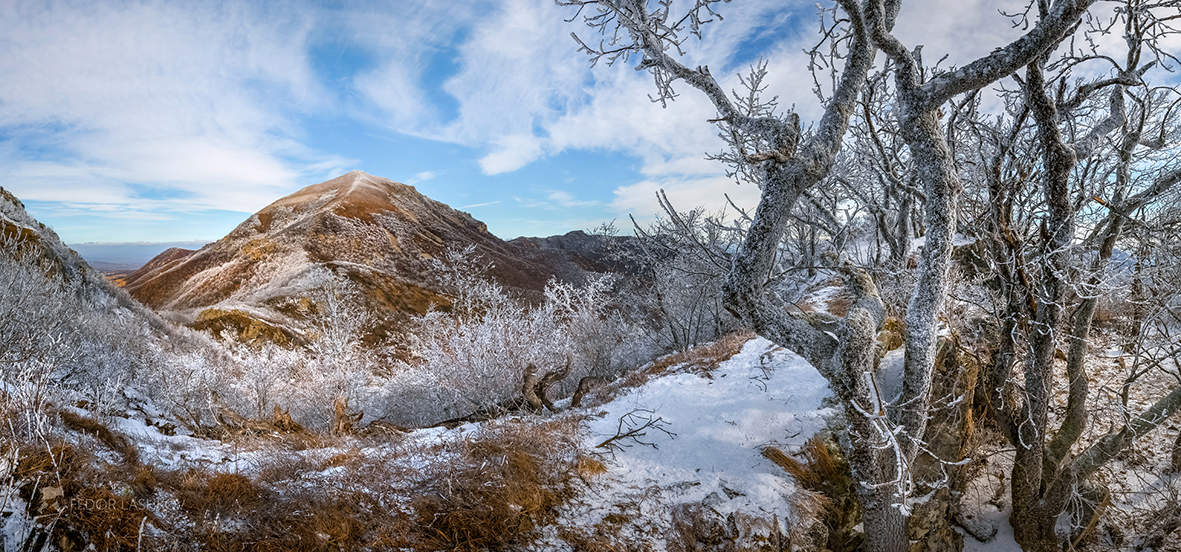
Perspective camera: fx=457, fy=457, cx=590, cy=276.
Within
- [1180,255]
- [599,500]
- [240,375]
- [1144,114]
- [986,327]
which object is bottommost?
[240,375]

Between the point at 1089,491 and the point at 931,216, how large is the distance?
508 cm

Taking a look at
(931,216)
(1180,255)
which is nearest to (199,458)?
(931,216)

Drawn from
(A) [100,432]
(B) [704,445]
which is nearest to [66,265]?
(A) [100,432]

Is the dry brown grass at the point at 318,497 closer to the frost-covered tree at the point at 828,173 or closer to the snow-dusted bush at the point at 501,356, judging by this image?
the frost-covered tree at the point at 828,173

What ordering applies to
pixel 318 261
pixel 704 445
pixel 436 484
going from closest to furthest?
1. pixel 436 484
2. pixel 704 445
3. pixel 318 261

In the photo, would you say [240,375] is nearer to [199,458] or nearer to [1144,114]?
[199,458]

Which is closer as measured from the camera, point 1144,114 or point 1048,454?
point 1144,114

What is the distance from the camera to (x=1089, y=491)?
597 cm

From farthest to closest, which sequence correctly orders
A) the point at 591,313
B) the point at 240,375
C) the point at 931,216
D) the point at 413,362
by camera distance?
the point at 413,362 < the point at 591,313 < the point at 240,375 < the point at 931,216

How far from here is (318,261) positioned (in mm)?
34375

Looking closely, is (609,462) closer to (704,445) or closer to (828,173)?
(704,445)

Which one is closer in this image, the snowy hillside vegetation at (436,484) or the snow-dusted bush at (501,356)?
the snowy hillside vegetation at (436,484)

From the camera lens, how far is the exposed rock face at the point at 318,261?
30781 millimetres

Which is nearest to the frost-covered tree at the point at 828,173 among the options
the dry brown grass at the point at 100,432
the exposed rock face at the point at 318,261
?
the dry brown grass at the point at 100,432
